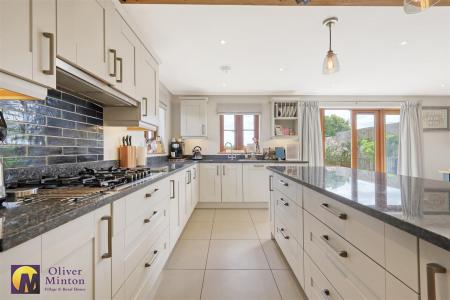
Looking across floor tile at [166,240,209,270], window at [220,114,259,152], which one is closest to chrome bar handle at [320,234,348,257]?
floor tile at [166,240,209,270]

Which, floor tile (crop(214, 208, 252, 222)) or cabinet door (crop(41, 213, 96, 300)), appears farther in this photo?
floor tile (crop(214, 208, 252, 222))

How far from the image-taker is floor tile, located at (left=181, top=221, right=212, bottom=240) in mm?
2850

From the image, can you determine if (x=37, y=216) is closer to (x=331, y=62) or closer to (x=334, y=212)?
(x=334, y=212)

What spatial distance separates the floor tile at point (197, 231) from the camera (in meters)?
2.85

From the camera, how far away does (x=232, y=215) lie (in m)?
3.92

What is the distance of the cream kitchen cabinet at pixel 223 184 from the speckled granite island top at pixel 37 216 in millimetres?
3384

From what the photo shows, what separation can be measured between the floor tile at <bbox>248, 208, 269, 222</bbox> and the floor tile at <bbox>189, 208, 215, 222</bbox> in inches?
27.6

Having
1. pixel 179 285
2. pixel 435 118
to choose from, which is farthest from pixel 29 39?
pixel 435 118

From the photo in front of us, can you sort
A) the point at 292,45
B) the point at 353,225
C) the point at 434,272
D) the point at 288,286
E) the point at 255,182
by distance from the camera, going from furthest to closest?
the point at 255,182 < the point at 292,45 < the point at 288,286 < the point at 353,225 < the point at 434,272

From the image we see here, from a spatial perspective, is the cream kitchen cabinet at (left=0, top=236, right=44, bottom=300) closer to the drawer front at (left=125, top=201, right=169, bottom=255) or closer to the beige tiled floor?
the drawer front at (left=125, top=201, right=169, bottom=255)

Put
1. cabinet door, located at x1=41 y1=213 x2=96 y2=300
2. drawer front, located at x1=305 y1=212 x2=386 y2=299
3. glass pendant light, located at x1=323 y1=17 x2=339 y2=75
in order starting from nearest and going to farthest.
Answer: cabinet door, located at x1=41 y1=213 x2=96 y2=300 → drawer front, located at x1=305 y1=212 x2=386 y2=299 → glass pendant light, located at x1=323 y1=17 x2=339 y2=75

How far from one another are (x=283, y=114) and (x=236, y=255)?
3.40m

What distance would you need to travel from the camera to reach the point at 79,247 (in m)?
0.86

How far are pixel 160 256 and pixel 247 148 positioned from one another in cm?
350
